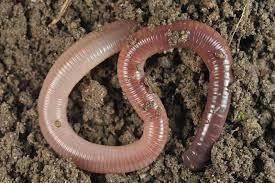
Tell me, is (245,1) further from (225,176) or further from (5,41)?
(5,41)

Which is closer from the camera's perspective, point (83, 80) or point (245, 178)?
point (245, 178)

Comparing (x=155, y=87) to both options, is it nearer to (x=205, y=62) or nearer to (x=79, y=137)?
(x=205, y=62)

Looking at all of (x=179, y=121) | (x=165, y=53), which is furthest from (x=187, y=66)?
(x=179, y=121)

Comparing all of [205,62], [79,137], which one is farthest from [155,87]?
[79,137]

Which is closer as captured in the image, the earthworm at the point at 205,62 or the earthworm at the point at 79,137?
the earthworm at the point at 205,62
